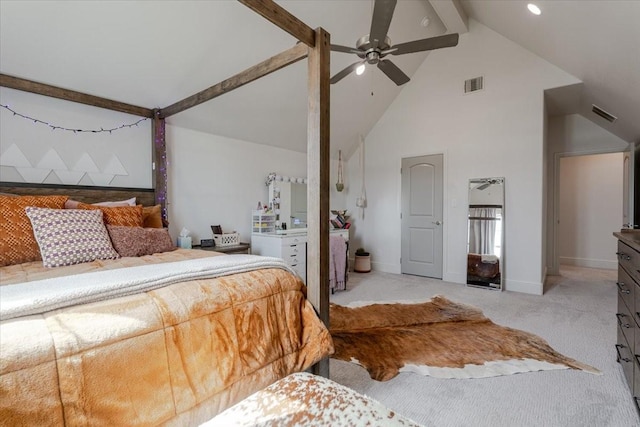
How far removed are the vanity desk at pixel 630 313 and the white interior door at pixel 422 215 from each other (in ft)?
8.69

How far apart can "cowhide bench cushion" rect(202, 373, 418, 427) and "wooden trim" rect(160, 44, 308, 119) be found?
1.81m

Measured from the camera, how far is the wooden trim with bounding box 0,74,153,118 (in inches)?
91.7

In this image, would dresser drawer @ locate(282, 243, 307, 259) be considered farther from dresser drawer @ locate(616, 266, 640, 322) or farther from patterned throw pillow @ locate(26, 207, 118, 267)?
dresser drawer @ locate(616, 266, 640, 322)

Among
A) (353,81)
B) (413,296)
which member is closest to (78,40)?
(353,81)

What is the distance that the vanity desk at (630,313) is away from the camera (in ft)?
5.23

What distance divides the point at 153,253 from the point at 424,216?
3891 millimetres

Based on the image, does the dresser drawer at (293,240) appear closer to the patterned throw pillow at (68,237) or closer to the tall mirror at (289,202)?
the tall mirror at (289,202)

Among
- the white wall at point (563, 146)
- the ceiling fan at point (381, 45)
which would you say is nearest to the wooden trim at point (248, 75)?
the ceiling fan at point (381, 45)

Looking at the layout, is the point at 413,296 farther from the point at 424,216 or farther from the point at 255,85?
the point at 255,85

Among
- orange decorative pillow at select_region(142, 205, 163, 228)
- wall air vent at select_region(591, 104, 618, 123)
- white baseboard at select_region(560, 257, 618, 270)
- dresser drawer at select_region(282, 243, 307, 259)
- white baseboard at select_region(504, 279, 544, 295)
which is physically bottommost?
white baseboard at select_region(504, 279, 544, 295)

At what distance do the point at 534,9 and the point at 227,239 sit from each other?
4050mm

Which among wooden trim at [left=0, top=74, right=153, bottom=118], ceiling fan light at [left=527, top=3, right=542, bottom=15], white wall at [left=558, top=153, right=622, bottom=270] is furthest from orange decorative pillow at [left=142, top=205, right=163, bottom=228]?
white wall at [left=558, top=153, right=622, bottom=270]


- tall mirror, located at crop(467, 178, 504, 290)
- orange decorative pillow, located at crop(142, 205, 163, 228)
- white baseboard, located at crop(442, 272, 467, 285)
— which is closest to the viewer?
orange decorative pillow, located at crop(142, 205, 163, 228)

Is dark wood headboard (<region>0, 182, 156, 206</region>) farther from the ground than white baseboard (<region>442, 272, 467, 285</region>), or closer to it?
farther from the ground
